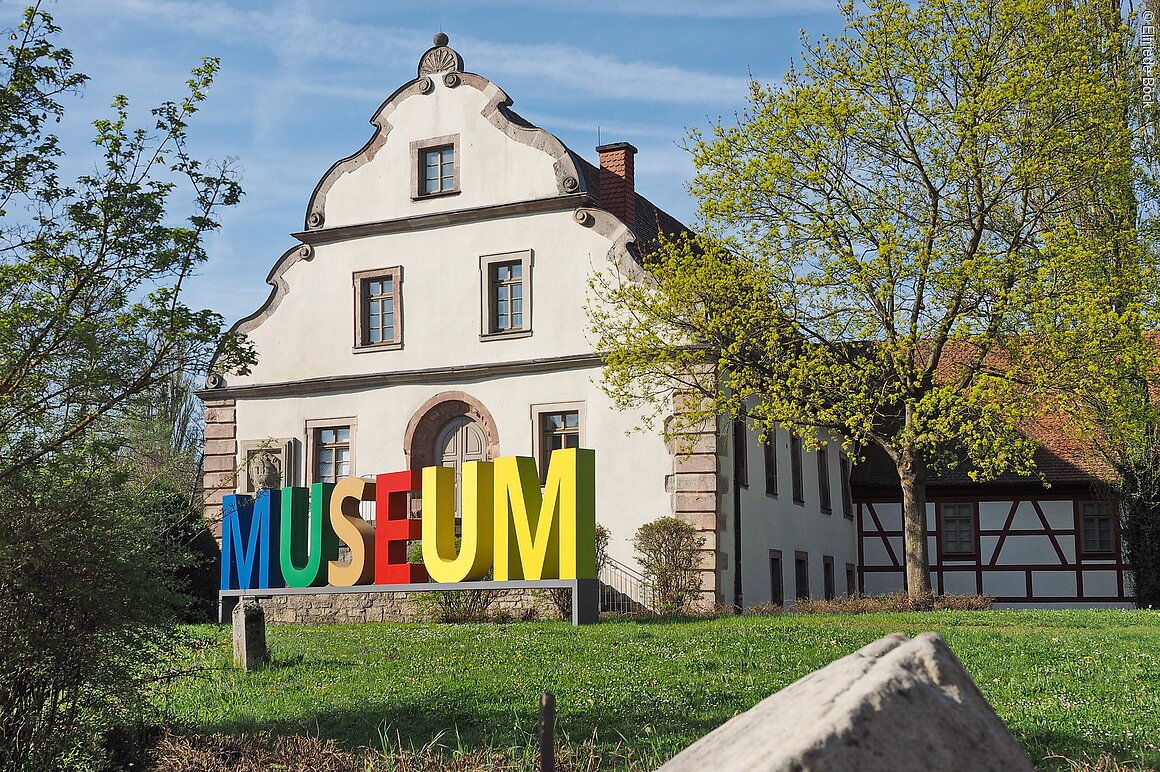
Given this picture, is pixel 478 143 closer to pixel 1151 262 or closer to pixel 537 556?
pixel 537 556

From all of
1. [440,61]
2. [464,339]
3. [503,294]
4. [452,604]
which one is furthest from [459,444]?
[440,61]

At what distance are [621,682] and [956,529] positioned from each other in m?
21.8

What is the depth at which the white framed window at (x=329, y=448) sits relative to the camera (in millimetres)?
25312

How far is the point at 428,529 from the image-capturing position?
20125mm

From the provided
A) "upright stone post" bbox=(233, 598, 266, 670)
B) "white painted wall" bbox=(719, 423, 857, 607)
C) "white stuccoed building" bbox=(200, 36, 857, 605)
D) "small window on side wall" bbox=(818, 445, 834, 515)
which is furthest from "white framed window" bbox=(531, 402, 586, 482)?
"upright stone post" bbox=(233, 598, 266, 670)

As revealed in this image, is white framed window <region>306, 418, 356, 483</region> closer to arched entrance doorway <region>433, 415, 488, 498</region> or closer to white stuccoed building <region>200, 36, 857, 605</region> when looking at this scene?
white stuccoed building <region>200, 36, 857, 605</region>

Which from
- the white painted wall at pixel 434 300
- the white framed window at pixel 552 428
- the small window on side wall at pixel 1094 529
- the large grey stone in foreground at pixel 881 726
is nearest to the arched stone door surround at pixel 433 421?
the white painted wall at pixel 434 300

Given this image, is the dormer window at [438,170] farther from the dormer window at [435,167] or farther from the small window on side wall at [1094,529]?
the small window on side wall at [1094,529]

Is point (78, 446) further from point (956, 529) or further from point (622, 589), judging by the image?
point (956, 529)

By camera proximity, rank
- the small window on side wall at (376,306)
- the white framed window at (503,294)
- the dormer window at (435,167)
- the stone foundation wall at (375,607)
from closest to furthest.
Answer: the stone foundation wall at (375,607), the white framed window at (503,294), the dormer window at (435,167), the small window on side wall at (376,306)

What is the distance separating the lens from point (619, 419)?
22.8 meters

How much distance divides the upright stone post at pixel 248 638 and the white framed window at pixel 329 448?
1237 cm

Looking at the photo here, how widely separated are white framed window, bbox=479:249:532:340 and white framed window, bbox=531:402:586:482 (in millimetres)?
1702

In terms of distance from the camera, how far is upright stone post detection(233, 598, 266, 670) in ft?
41.5
